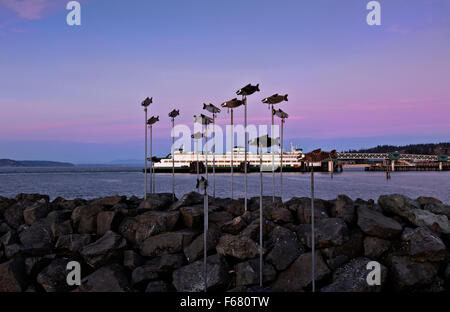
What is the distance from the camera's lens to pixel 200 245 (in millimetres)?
9992

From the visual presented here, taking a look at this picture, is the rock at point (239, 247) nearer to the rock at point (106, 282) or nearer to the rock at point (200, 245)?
the rock at point (200, 245)

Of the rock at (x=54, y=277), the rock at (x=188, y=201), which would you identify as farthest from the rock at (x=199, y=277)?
the rock at (x=188, y=201)

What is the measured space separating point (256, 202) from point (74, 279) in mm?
7303

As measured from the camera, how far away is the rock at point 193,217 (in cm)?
1134

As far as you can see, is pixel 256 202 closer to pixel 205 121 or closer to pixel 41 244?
pixel 205 121

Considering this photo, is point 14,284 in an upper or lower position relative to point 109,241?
lower

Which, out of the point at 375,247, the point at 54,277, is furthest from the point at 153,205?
the point at 375,247

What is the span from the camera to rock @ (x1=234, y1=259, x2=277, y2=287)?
8.70 m

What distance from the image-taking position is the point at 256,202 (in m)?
13.5

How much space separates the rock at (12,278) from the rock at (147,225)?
126 inches

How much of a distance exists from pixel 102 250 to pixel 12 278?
2.58 metres

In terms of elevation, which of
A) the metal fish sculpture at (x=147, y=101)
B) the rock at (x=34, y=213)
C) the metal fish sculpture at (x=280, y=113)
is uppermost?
the metal fish sculpture at (x=147, y=101)

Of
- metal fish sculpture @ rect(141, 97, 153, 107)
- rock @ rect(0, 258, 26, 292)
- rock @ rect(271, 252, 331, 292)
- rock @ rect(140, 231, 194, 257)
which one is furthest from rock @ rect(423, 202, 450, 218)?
rock @ rect(0, 258, 26, 292)

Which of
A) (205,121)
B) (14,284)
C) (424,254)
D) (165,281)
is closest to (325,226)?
(424,254)
